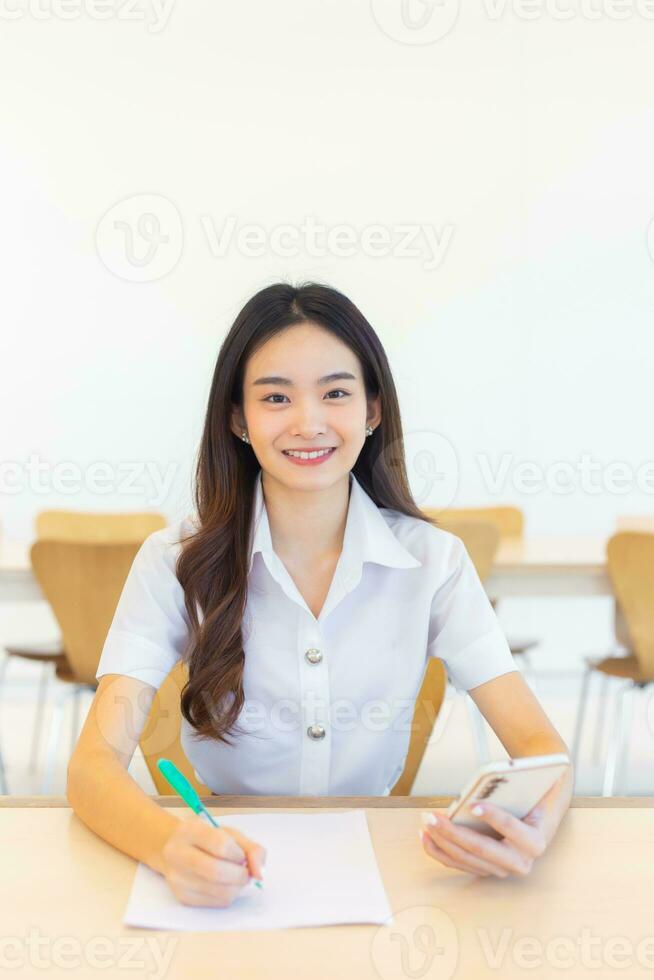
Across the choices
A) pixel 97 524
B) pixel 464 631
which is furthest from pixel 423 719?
pixel 97 524

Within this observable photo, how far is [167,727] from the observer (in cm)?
140

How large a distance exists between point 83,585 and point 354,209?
196 centimetres

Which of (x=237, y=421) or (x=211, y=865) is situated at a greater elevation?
(x=237, y=421)

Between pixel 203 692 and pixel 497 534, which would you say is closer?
pixel 203 692

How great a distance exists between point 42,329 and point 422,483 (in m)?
1.49

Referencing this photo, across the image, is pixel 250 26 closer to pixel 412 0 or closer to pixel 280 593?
pixel 412 0

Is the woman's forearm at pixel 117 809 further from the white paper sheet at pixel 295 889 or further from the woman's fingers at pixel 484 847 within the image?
the woman's fingers at pixel 484 847

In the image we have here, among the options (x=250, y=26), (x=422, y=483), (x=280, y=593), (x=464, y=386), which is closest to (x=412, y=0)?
(x=250, y=26)

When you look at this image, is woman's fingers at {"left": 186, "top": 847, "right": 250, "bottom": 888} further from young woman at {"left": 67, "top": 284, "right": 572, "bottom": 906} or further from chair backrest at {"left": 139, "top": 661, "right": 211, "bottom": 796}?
chair backrest at {"left": 139, "top": 661, "right": 211, "bottom": 796}

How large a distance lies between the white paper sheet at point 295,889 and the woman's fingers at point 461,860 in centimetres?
6

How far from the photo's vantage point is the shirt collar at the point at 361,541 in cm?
135

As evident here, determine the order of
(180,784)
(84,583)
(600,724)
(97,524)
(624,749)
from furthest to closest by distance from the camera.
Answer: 1. (600,724)
2. (97,524)
3. (624,749)
4. (84,583)
5. (180,784)

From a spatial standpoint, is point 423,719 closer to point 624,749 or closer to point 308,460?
point 308,460

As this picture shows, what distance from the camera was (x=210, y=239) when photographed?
386 centimetres
